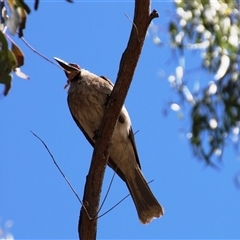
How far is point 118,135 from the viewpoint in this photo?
13.3ft

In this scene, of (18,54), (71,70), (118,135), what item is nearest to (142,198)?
(118,135)

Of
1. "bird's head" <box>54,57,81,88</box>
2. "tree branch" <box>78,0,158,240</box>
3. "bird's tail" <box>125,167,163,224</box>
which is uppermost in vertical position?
"tree branch" <box>78,0,158,240</box>

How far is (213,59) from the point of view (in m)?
4.59

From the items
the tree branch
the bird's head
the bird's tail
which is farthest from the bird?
the tree branch

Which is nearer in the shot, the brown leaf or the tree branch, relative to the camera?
the brown leaf

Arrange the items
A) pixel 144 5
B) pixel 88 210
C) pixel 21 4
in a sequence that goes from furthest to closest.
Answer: pixel 88 210 < pixel 144 5 < pixel 21 4

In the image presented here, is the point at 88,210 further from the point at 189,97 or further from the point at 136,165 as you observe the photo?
the point at 189,97

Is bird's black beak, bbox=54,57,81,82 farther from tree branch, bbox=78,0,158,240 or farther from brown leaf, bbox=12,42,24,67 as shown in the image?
brown leaf, bbox=12,42,24,67

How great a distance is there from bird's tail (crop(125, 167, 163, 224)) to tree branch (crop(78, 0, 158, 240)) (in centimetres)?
106

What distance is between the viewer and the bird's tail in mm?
3926

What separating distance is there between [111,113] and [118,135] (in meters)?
1.17

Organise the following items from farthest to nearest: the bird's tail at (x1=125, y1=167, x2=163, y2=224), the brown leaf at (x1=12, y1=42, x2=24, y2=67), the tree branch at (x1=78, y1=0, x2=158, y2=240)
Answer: the bird's tail at (x1=125, y1=167, x2=163, y2=224), the tree branch at (x1=78, y1=0, x2=158, y2=240), the brown leaf at (x1=12, y1=42, x2=24, y2=67)

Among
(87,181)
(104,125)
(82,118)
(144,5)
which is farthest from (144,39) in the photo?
(82,118)

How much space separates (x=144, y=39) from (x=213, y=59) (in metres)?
1.96
